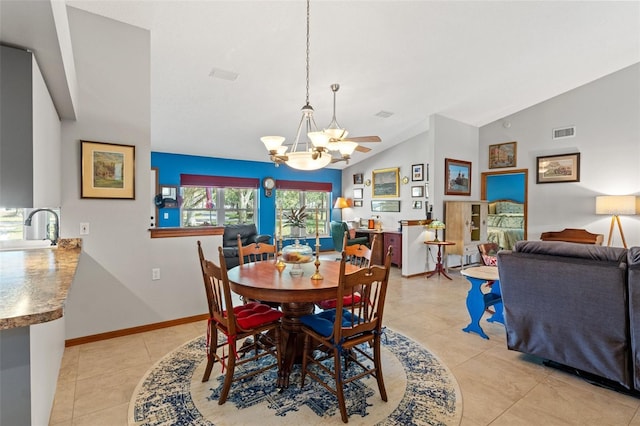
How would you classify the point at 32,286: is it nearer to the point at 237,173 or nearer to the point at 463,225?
the point at 463,225

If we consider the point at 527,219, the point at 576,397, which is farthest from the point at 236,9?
the point at 527,219

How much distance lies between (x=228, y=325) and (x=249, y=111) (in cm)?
361

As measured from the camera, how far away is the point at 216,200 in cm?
725

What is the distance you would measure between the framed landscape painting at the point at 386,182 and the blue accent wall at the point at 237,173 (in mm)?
1369

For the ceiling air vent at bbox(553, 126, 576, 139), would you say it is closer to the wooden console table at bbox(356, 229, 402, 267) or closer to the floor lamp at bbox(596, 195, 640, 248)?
the floor lamp at bbox(596, 195, 640, 248)

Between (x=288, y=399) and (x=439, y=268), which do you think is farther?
(x=439, y=268)

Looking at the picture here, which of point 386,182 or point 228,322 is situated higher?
point 386,182

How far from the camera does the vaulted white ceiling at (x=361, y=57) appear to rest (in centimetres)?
311

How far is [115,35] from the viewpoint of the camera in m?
3.08

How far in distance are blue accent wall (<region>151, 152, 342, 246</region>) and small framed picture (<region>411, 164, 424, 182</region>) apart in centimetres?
245

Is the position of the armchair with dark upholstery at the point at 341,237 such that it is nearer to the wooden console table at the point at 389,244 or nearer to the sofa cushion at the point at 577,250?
the wooden console table at the point at 389,244

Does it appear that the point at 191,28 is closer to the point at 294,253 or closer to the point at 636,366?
the point at 294,253

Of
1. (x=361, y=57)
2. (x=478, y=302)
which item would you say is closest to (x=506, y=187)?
(x=478, y=302)

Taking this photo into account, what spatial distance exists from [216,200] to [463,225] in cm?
506
